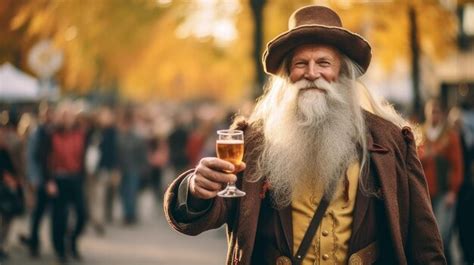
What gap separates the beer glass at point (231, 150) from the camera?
140 inches

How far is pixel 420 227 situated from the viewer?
3693 mm

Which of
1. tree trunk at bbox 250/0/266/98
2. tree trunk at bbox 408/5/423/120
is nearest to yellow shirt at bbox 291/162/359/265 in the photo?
tree trunk at bbox 250/0/266/98

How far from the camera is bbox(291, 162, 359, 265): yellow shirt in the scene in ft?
12.2

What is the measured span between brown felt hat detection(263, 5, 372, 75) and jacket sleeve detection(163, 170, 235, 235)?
0.71 m

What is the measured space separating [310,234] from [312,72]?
74cm

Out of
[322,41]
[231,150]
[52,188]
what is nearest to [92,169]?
[52,188]

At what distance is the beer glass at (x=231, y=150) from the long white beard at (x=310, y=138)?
30 centimetres

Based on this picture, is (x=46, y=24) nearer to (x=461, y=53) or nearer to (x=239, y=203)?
(x=239, y=203)

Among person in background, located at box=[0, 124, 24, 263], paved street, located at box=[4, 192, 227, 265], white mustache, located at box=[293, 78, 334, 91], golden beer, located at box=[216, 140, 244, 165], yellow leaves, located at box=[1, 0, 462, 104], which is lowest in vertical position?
paved street, located at box=[4, 192, 227, 265]

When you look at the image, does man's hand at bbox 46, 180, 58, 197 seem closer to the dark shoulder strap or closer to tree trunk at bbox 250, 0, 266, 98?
tree trunk at bbox 250, 0, 266, 98

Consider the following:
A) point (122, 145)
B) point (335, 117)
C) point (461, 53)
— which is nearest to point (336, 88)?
point (335, 117)

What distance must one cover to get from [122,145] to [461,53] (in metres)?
24.0

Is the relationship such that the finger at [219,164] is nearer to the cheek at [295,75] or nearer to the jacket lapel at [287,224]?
the jacket lapel at [287,224]

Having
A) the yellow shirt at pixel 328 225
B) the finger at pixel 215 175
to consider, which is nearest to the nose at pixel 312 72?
the yellow shirt at pixel 328 225
